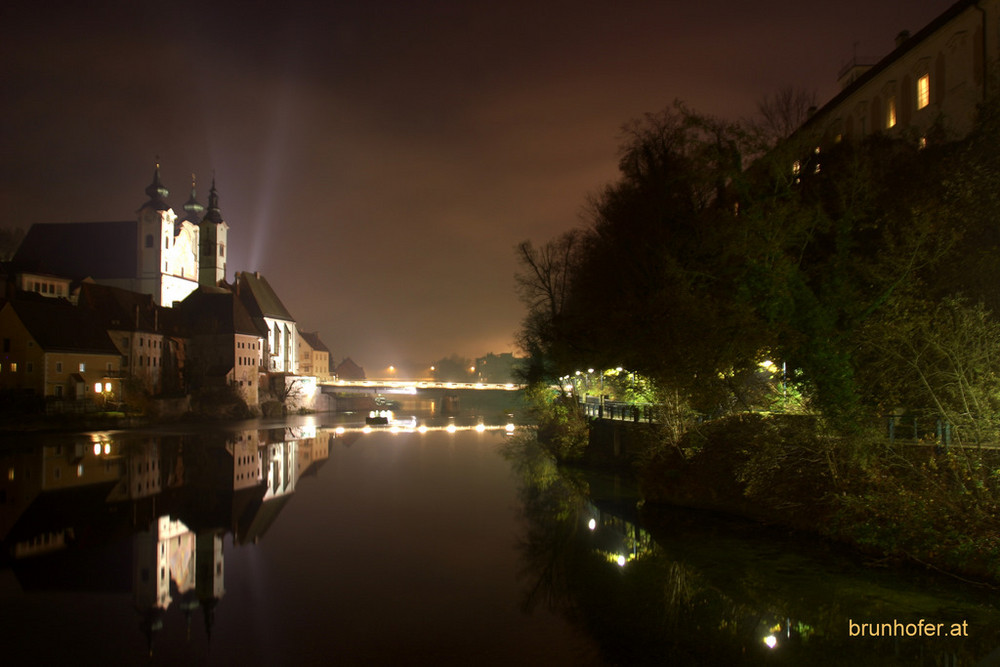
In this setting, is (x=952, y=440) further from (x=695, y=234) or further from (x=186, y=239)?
(x=186, y=239)

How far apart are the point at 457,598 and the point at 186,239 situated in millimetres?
100204

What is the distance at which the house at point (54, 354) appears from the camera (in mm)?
56688

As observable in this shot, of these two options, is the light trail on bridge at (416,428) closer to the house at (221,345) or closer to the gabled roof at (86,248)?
the house at (221,345)

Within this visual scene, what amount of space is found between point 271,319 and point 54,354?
4403 centimetres

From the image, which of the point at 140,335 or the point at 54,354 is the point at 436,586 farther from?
the point at 140,335

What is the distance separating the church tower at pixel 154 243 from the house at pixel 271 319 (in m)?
9.27

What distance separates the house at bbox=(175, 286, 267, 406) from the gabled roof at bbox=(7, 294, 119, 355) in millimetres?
13933

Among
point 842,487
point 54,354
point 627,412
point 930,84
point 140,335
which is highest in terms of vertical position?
point 930,84

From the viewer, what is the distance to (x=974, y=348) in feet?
50.9

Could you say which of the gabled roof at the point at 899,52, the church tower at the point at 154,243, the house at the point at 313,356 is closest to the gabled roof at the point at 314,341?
the house at the point at 313,356

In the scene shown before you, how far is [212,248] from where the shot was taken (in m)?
111

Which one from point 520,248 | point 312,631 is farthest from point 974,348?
point 520,248

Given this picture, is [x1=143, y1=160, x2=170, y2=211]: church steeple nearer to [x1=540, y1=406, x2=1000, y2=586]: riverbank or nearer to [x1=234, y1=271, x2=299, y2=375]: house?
[x1=234, y1=271, x2=299, y2=375]: house

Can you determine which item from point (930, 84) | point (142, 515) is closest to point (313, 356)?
point (142, 515)
